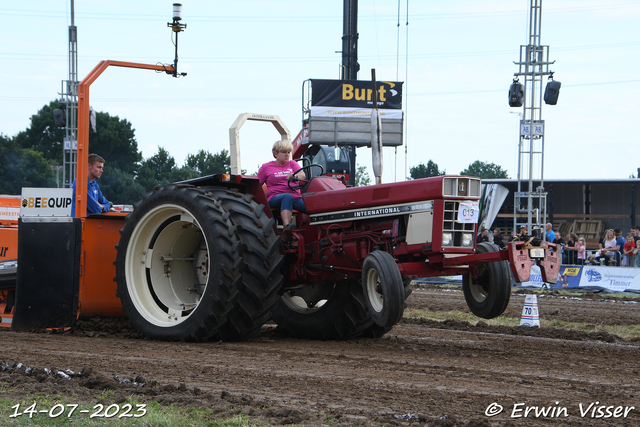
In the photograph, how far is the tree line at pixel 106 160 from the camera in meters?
56.9

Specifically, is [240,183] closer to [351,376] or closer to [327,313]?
[327,313]

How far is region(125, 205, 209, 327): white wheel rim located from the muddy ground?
17.1 inches

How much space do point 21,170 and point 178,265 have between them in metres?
53.3

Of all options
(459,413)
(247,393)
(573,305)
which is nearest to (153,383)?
(247,393)

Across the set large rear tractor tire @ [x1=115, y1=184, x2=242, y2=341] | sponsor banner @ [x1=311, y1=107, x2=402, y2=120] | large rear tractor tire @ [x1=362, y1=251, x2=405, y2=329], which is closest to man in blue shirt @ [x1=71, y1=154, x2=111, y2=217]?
large rear tractor tire @ [x1=115, y1=184, x2=242, y2=341]

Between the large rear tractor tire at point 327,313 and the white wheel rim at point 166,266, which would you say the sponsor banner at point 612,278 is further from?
the white wheel rim at point 166,266

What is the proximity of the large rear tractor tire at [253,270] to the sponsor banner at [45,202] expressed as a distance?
1941 millimetres

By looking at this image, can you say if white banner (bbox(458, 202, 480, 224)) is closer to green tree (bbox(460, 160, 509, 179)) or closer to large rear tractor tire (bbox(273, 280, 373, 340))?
large rear tractor tire (bbox(273, 280, 373, 340))

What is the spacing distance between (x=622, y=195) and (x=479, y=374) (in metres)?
28.1

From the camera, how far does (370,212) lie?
6938 millimetres

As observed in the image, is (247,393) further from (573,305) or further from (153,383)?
(573,305)

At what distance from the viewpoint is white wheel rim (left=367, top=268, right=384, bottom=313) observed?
636cm

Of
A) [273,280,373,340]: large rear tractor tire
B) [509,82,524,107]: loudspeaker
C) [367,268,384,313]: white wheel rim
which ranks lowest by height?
[273,280,373,340]: large rear tractor tire

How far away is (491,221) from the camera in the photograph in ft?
96.1
